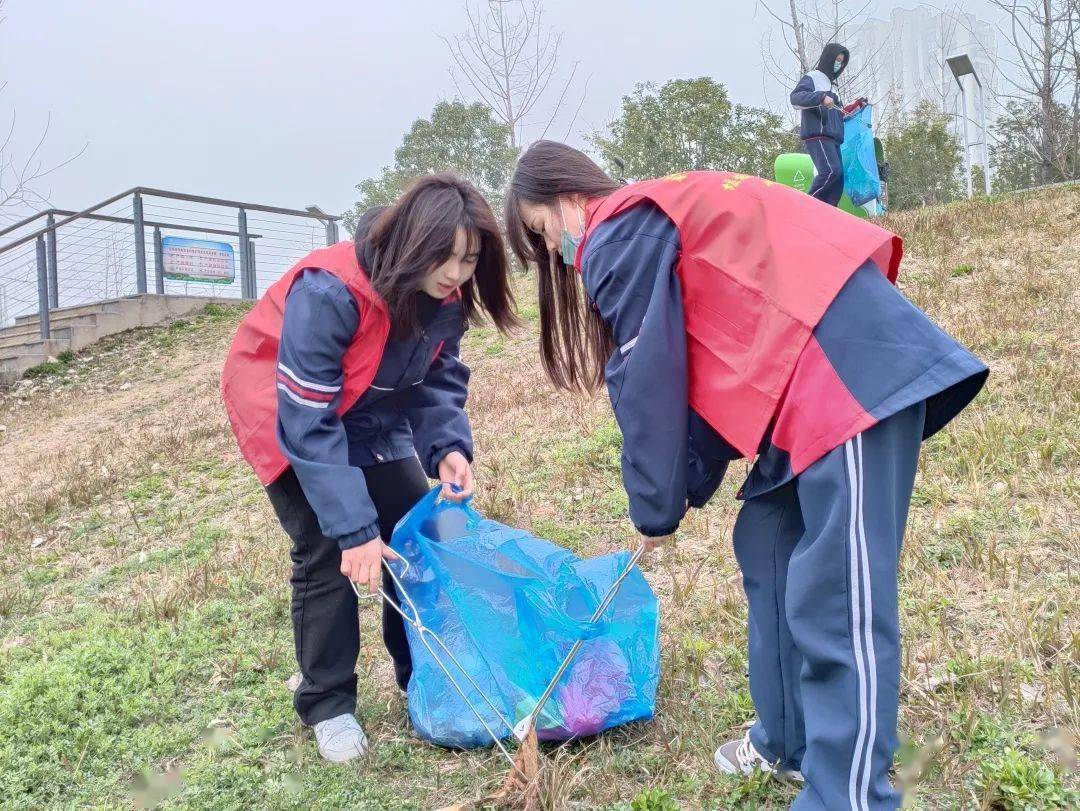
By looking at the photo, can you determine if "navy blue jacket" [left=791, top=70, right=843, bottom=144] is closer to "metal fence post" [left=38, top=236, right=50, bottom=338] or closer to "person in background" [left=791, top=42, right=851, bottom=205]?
"person in background" [left=791, top=42, right=851, bottom=205]

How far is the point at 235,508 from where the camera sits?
550 centimetres

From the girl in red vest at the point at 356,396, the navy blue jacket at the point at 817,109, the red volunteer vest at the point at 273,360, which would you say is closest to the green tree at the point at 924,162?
the navy blue jacket at the point at 817,109

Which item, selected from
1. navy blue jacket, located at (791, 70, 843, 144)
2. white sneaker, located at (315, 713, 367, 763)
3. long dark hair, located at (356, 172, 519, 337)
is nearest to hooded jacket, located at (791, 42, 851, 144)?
navy blue jacket, located at (791, 70, 843, 144)

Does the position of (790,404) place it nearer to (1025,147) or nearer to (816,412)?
(816,412)

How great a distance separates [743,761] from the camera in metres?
2.04

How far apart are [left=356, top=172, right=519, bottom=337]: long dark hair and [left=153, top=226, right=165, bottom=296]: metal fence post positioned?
10943mm

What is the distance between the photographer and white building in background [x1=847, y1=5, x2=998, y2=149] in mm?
16969

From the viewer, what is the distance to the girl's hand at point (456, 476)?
8.20 feet

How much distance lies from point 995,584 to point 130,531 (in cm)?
467

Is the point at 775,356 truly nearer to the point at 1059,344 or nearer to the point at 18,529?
the point at 1059,344

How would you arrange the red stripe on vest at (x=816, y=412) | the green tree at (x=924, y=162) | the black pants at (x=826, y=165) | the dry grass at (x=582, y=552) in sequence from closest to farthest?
the red stripe on vest at (x=816, y=412), the dry grass at (x=582, y=552), the black pants at (x=826, y=165), the green tree at (x=924, y=162)

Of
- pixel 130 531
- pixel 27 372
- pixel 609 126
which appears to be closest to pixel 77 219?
pixel 27 372

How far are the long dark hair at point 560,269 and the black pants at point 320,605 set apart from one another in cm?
69

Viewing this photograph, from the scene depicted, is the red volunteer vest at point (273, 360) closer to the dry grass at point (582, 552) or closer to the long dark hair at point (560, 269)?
the long dark hair at point (560, 269)
